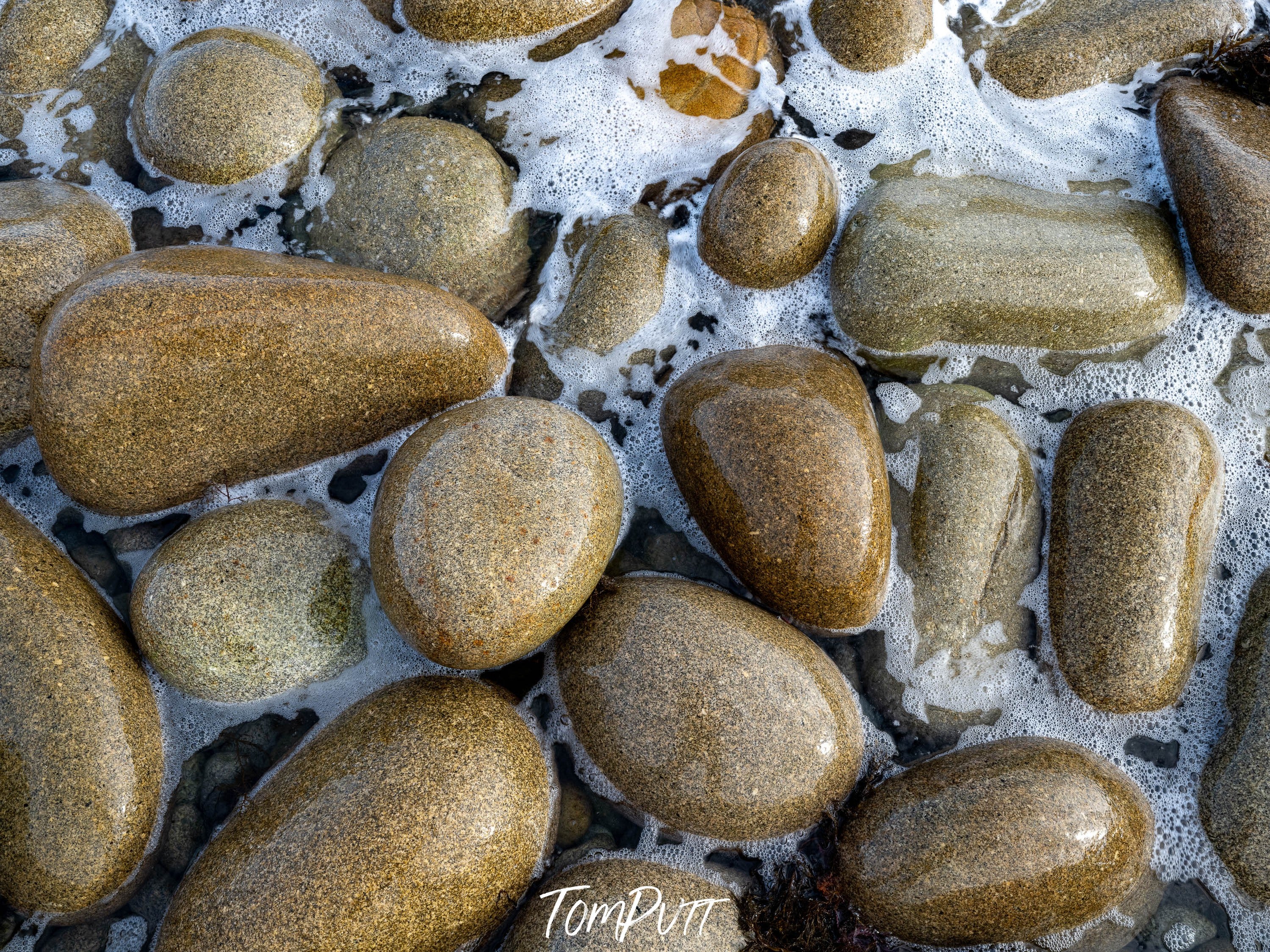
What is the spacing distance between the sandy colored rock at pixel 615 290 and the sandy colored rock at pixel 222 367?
43 cm

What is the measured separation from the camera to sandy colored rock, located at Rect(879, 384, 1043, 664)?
2928mm

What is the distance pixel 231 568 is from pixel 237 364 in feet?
2.27

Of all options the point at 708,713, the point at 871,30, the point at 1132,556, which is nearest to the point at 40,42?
the point at 871,30

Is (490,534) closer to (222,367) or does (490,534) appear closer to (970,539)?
(222,367)

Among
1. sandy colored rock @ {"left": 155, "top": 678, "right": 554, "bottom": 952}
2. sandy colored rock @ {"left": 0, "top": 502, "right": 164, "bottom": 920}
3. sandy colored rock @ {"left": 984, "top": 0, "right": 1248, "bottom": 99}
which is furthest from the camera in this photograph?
sandy colored rock @ {"left": 984, "top": 0, "right": 1248, "bottom": 99}

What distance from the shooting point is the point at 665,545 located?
3.12m

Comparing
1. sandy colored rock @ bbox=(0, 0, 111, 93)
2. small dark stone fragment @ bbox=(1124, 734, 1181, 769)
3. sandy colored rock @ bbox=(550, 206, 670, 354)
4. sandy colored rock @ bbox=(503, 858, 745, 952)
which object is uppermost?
sandy colored rock @ bbox=(0, 0, 111, 93)

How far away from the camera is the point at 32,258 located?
286 centimetres

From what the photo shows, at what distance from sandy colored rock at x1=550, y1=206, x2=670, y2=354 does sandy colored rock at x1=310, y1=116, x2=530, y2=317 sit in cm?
27

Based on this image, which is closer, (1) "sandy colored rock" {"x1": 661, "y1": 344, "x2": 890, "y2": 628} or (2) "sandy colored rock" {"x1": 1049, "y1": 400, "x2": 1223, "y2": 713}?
(1) "sandy colored rock" {"x1": 661, "y1": 344, "x2": 890, "y2": 628}

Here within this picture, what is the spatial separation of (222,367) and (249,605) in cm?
81

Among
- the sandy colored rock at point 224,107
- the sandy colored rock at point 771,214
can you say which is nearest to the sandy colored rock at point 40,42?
the sandy colored rock at point 224,107

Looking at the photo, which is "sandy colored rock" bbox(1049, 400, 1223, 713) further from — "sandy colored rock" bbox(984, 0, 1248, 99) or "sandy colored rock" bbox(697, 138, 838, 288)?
"sandy colored rock" bbox(984, 0, 1248, 99)

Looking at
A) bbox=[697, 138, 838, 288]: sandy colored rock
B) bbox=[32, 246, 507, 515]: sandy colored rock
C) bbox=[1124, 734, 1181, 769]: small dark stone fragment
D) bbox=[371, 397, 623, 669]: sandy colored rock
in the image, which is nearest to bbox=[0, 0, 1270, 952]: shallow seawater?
bbox=[1124, 734, 1181, 769]: small dark stone fragment
